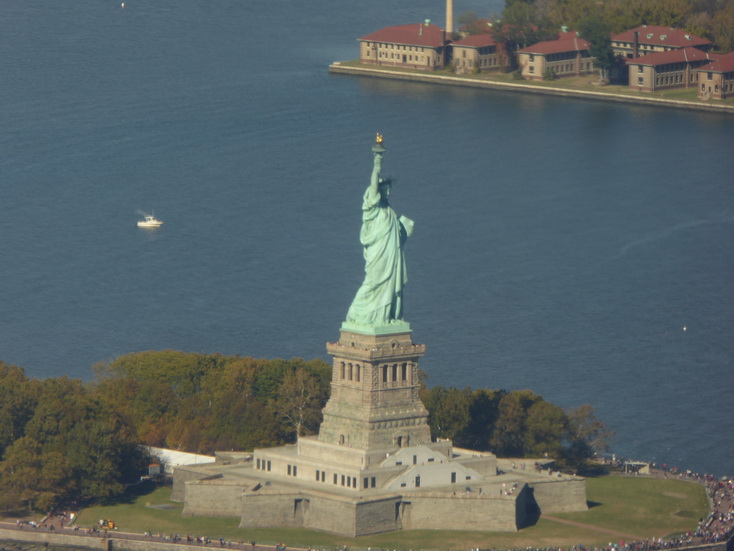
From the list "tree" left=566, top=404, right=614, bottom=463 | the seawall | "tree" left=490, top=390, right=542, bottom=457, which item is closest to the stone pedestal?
the seawall

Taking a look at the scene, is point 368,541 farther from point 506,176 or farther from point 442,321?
point 506,176

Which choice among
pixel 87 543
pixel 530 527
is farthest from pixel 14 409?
pixel 530 527

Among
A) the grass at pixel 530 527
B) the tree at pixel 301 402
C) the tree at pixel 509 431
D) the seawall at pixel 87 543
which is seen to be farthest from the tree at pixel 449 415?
the seawall at pixel 87 543

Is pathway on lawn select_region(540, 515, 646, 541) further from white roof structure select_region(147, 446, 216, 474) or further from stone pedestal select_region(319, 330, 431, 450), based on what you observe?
white roof structure select_region(147, 446, 216, 474)

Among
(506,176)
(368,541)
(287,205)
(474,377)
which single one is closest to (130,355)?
(474,377)

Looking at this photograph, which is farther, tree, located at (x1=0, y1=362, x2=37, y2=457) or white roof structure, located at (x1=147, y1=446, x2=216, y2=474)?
white roof structure, located at (x1=147, y1=446, x2=216, y2=474)

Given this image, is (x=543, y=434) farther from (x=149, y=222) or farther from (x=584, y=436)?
(x=149, y=222)
